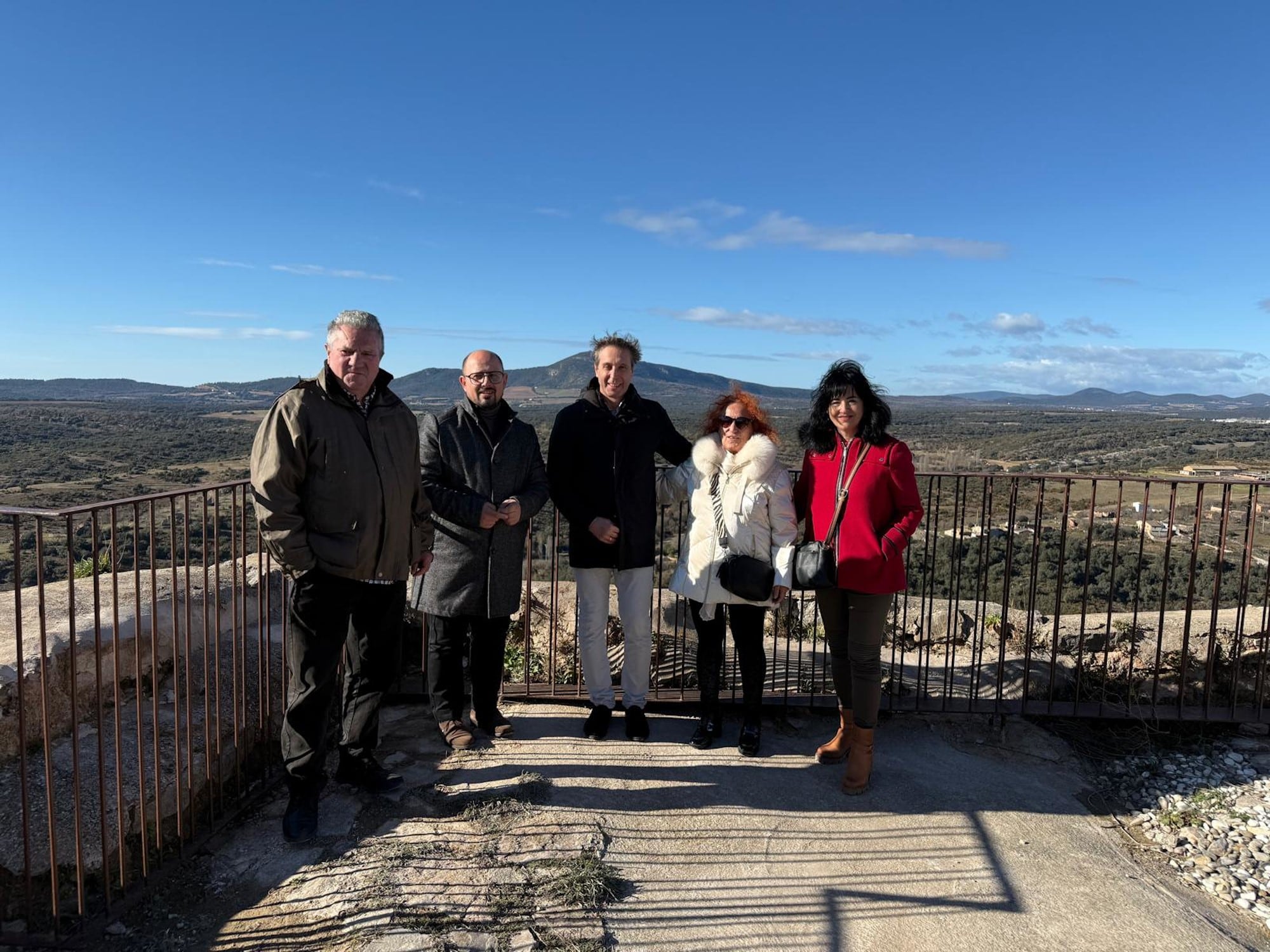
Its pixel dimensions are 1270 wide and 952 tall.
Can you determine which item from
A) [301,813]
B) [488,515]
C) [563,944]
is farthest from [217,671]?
[563,944]

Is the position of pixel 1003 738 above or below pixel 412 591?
below

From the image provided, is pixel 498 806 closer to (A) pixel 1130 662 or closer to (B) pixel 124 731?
(B) pixel 124 731

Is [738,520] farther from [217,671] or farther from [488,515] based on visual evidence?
[217,671]

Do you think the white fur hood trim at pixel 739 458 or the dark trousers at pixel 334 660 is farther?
the white fur hood trim at pixel 739 458

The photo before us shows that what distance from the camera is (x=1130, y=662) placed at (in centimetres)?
421

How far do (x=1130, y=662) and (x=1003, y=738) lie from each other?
78cm

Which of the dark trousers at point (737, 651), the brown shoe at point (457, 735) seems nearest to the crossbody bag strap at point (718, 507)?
the dark trousers at point (737, 651)

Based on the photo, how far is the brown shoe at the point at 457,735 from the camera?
147 inches

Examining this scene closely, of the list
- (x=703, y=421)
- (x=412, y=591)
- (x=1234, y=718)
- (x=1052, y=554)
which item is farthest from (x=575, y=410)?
(x=1052, y=554)

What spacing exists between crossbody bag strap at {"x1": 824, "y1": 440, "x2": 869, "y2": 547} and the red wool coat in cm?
1

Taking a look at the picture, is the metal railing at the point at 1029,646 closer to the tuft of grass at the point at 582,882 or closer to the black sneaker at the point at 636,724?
the black sneaker at the point at 636,724

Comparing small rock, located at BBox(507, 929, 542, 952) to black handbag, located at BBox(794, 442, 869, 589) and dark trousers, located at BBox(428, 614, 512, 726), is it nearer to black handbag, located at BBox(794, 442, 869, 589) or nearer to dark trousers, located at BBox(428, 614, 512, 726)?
dark trousers, located at BBox(428, 614, 512, 726)

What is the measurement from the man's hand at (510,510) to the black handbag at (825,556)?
4.06 ft

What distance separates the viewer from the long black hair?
3529 millimetres
